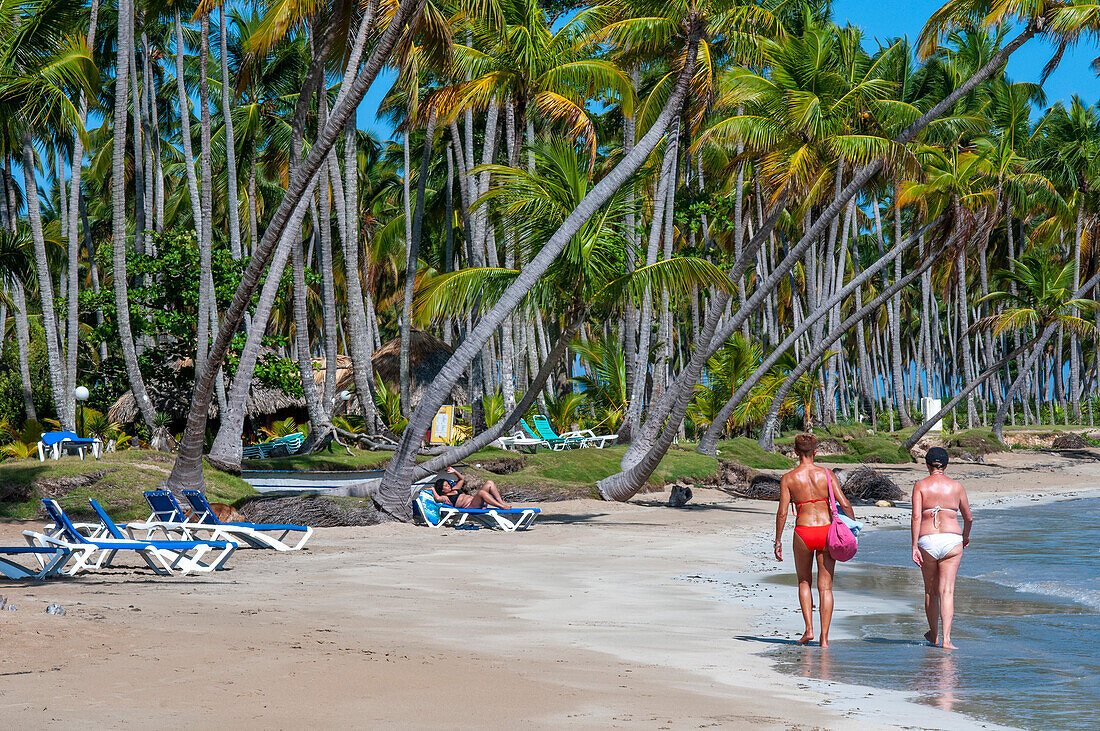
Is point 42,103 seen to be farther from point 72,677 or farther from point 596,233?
point 72,677

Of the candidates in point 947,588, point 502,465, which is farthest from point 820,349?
point 947,588

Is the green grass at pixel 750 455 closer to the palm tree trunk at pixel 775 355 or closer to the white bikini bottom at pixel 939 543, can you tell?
the palm tree trunk at pixel 775 355

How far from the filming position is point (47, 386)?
30656 millimetres

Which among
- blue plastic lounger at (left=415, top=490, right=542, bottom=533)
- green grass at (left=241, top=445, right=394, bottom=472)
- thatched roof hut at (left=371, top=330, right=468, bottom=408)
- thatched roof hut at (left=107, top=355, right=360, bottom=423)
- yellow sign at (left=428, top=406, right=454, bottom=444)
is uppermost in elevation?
thatched roof hut at (left=371, top=330, right=468, bottom=408)

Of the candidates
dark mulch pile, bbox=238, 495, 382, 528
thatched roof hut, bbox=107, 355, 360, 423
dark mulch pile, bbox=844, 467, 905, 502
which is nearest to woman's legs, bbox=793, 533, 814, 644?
dark mulch pile, bbox=238, 495, 382, 528

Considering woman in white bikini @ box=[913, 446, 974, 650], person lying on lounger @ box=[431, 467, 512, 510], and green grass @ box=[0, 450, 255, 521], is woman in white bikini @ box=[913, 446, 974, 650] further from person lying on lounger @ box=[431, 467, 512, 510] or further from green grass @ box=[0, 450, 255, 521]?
green grass @ box=[0, 450, 255, 521]

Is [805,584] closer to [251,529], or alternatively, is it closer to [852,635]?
[852,635]

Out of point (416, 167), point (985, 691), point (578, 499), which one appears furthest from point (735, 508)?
point (416, 167)

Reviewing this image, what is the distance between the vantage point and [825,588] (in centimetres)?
636

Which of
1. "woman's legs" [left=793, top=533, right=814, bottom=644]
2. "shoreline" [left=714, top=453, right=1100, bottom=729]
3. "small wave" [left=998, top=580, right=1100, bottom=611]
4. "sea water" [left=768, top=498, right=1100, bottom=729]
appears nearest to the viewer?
"shoreline" [left=714, top=453, right=1100, bottom=729]

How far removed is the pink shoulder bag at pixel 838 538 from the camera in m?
6.41

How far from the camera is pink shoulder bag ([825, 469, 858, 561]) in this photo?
21.0ft

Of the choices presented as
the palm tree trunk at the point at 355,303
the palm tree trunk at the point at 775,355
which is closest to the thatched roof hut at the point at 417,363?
the palm tree trunk at the point at 355,303

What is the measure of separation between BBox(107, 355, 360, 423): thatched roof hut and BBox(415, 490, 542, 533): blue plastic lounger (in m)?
9.55
